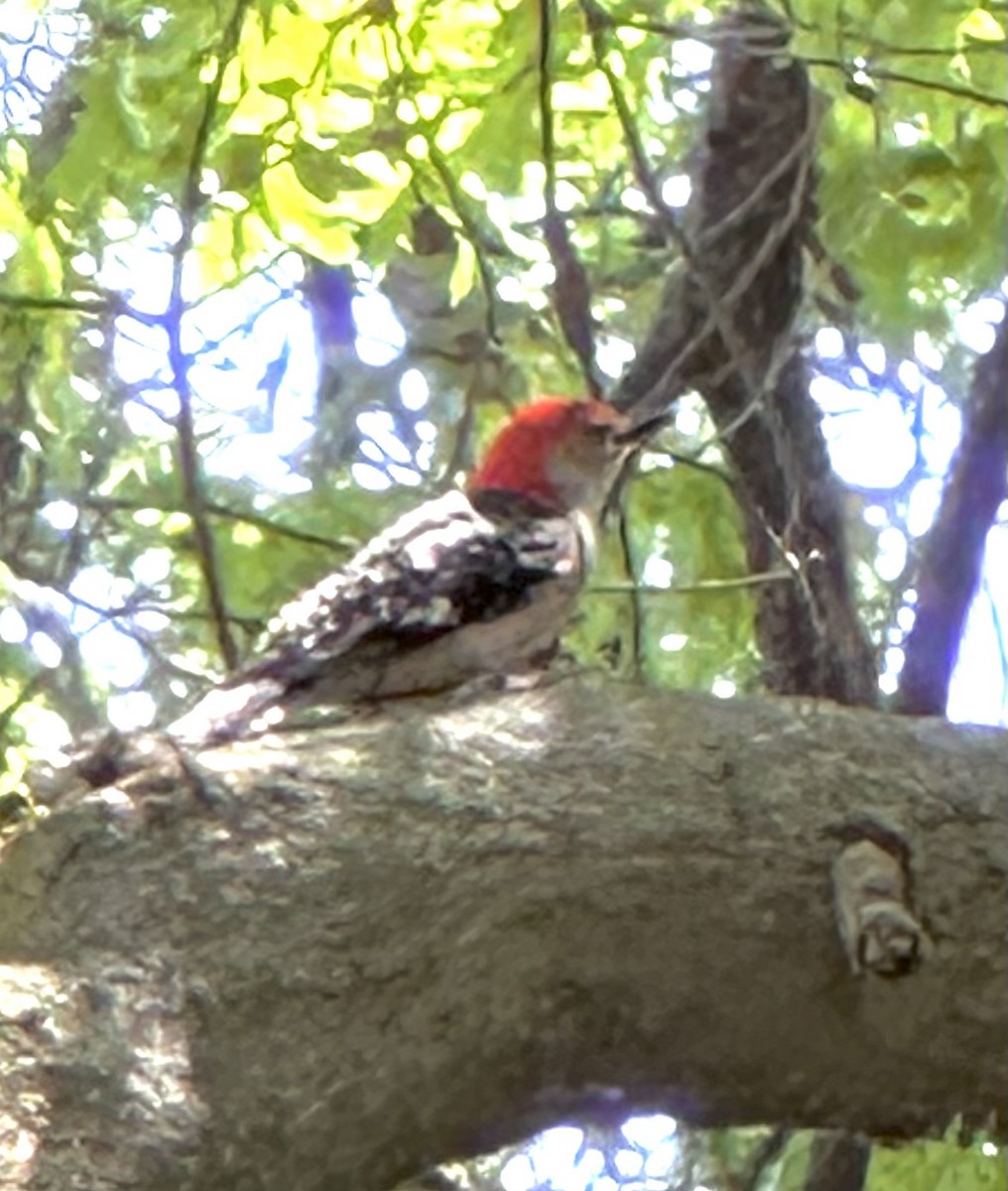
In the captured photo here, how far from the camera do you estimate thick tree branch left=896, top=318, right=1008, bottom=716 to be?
3.41 m

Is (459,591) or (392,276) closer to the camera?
(459,591)

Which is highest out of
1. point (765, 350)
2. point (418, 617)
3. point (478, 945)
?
point (765, 350)

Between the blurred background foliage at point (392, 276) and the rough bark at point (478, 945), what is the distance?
3.65 feet

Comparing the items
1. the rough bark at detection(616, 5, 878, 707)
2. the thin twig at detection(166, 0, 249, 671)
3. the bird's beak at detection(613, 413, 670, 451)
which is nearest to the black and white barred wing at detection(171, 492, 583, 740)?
the thin twig at detection(166, 0, 249, 671)

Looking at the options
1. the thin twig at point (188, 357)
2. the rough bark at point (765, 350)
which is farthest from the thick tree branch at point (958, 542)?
the thin twig at point (188, 357)

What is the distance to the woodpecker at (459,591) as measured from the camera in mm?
3127

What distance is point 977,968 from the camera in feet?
7.89

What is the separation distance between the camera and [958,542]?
11.4 feet

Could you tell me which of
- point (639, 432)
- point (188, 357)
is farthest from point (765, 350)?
point (188, 357)

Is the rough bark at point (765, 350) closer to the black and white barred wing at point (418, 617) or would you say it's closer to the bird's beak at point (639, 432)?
the bird's beak at point (639, 432)

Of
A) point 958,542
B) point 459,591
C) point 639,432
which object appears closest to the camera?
point 958,542

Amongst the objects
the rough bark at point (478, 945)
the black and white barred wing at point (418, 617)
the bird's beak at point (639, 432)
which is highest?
the bird's beak at point (639, 432)

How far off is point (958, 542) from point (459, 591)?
2.58 ft

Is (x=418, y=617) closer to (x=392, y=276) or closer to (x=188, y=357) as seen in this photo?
(x=188, y=357)
